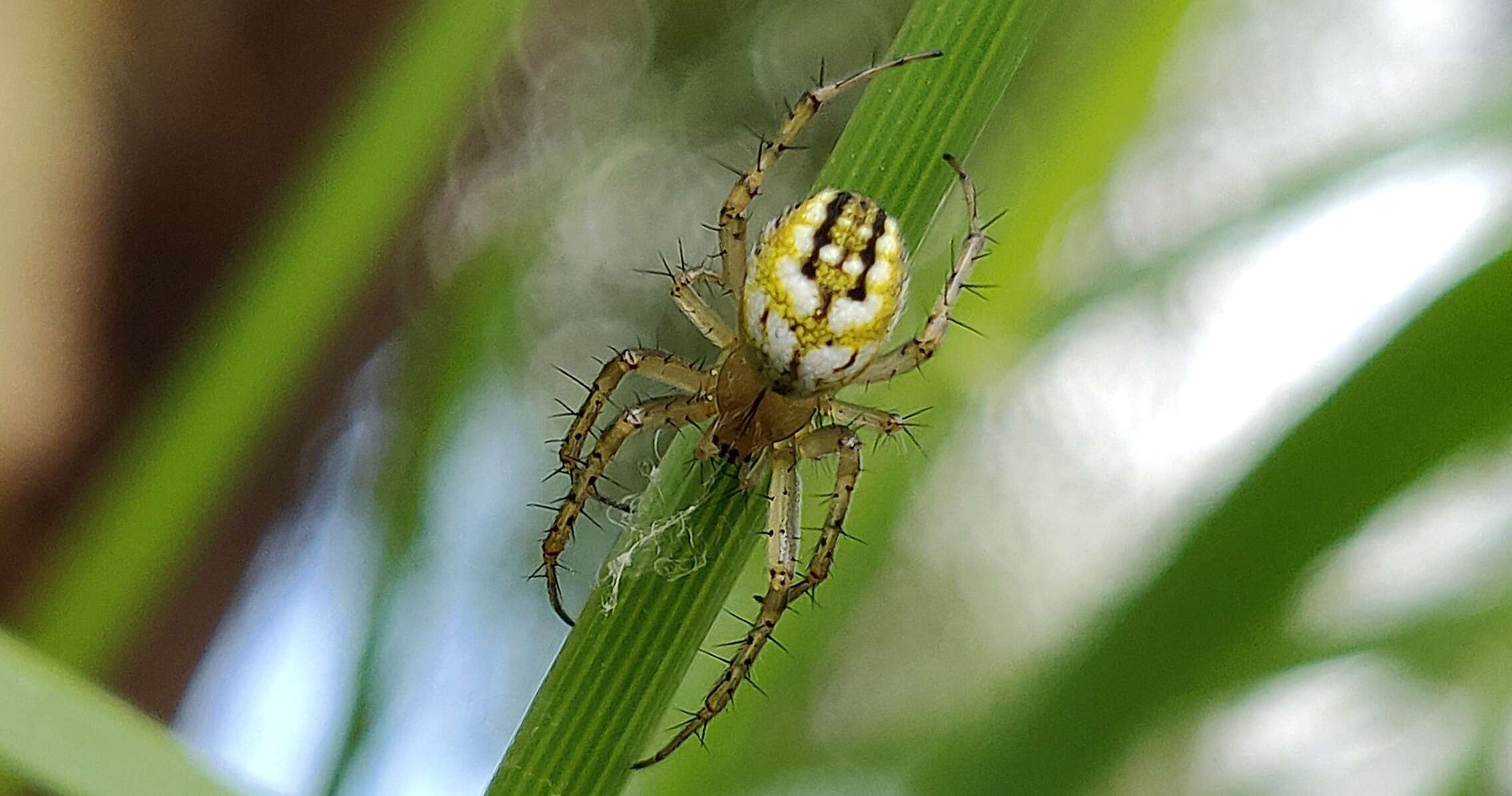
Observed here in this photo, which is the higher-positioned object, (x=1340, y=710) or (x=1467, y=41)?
(x=1467, y=41)

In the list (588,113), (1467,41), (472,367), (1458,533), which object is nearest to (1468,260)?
(1458,533)

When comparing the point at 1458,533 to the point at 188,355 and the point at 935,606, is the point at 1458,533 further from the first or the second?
the point at 188,355

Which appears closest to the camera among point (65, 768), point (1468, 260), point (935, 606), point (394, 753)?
point (65, 768)

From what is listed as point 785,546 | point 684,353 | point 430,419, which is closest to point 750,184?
point 785,546

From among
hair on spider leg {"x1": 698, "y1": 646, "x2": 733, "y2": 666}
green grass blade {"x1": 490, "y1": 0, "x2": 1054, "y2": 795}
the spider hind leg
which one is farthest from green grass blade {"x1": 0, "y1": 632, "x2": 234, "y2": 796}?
hair on spider leg {"x1": 698, "y1": 646, "x2": 733, "y2": 666}

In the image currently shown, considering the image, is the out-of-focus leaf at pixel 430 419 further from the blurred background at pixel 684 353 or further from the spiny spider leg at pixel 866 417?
the spiny spider leg at pixel 866 417
